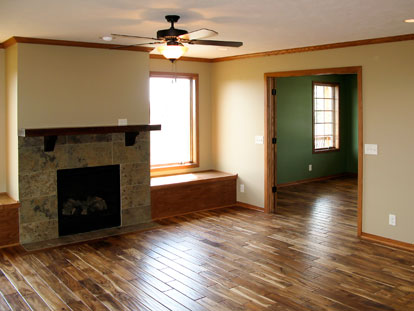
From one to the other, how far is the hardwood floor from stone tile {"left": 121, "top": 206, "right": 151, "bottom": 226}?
0.38 metres

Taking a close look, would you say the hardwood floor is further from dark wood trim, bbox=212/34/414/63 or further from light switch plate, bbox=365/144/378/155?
dark wood trim, bbox=212/34/414/63

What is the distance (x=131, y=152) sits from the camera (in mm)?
5785

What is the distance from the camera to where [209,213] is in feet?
21.3

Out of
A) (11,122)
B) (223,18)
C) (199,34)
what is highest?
(223,18)

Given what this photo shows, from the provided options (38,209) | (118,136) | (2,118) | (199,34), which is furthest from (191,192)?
A: (199,34)

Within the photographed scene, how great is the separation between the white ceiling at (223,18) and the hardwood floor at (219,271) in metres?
2.33

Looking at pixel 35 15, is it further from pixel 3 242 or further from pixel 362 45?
pixel 362 45

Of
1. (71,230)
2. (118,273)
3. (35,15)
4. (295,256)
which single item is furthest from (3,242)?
(295,256)

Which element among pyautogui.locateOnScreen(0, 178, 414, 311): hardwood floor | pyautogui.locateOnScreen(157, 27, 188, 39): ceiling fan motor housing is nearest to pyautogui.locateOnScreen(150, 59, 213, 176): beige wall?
pyautogui.locateOnScreen(0, 178, 414, 311): hardwood floor

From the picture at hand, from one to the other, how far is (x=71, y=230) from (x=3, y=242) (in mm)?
779

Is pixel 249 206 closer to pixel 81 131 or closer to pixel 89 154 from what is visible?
pixel 89 154

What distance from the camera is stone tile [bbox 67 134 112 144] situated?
5312mm

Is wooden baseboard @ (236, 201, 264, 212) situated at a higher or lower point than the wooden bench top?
lower

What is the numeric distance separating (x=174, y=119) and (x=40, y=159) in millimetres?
2419
